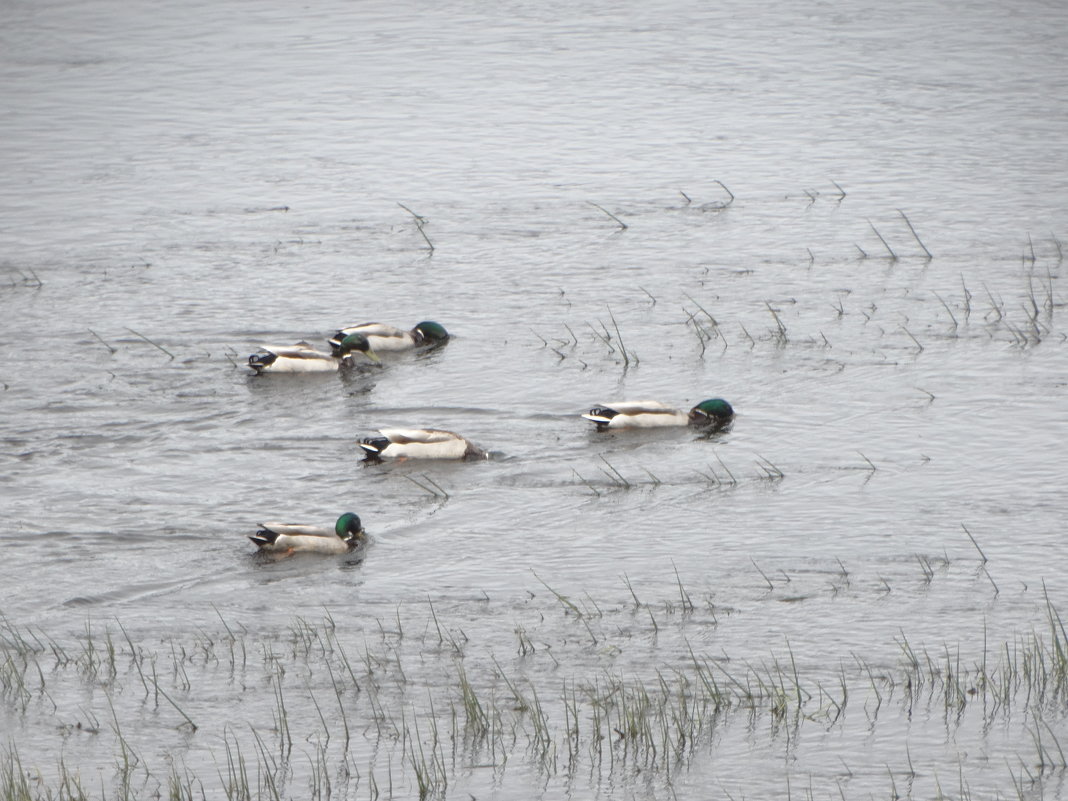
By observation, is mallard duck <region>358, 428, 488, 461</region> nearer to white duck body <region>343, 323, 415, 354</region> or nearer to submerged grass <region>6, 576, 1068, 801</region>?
white duck body <region>343, 323, 415, 354</region>

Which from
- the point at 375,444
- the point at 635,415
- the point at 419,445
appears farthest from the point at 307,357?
the point at 635,415

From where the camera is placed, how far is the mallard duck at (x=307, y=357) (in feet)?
51.2

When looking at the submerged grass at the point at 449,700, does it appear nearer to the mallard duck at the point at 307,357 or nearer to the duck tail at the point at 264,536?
the duck tail at the point at 264,536

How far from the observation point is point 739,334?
54.8 ft

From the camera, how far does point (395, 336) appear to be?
1659cm

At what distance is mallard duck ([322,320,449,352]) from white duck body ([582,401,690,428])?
2870mm

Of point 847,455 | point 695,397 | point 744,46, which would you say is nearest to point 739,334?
point 695,397

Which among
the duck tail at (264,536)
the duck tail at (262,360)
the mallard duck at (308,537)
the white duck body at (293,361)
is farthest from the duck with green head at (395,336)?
the duck tail at (264,536)

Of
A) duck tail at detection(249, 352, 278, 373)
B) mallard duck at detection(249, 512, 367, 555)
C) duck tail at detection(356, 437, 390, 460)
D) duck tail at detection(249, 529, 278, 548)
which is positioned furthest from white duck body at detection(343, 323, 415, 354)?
duck tail at detection(249, 529, 278, 548)

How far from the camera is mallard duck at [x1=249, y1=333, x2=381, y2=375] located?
15.6 meters

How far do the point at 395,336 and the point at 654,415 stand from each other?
11.3 feet

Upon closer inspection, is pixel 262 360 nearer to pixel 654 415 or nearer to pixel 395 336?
pixel 395 336

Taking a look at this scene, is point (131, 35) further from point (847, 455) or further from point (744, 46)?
point (847, 455)

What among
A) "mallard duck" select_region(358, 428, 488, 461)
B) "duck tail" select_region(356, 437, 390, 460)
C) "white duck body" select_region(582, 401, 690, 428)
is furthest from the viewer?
"white duck body" select_region(582, 401, 690, 428)
